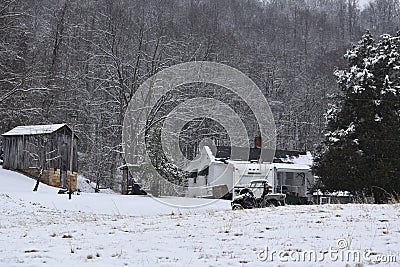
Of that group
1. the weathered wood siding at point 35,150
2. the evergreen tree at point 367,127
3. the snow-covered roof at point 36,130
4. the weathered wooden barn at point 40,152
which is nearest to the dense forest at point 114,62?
the snow-covered roof at point 36,130

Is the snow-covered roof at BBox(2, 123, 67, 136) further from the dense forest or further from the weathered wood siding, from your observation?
the dense forest

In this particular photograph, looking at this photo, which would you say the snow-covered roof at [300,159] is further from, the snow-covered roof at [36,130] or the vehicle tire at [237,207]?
the vehicle tire at [237,207]

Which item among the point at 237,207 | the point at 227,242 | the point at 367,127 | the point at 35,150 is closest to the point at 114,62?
the point at 35,150

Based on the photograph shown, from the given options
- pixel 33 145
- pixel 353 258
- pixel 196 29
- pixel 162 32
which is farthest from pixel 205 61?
pixel 353 258

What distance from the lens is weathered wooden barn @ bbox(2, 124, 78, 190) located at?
3409 centimetres

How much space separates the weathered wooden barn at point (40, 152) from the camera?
112 ft

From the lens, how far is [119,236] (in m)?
10.3

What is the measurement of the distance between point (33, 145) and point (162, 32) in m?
14.1

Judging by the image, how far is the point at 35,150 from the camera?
1347 inches

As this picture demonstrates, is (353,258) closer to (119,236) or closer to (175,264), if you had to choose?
(175,264)

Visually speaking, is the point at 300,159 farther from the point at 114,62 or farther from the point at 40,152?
the point at 40,152

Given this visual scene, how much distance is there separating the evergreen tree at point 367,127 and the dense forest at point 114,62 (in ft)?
9.66

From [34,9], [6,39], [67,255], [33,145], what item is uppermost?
[34,9]

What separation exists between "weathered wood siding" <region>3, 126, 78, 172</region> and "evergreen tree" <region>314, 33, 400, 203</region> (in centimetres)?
1710
